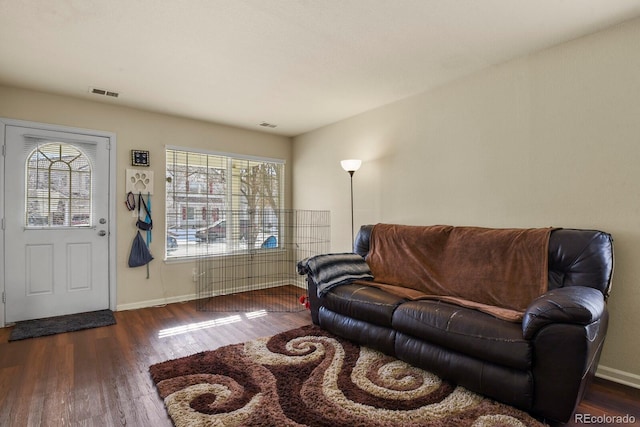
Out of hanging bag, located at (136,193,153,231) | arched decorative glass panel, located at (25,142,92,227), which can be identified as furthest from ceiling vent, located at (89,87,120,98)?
hanging bag, located at (136,193,153,231)

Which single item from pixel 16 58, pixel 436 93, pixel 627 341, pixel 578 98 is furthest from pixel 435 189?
pixel 16 58

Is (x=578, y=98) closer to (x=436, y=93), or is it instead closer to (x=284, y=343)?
(x=436, y=93)

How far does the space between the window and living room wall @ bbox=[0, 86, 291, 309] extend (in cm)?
13

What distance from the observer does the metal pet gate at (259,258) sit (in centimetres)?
427

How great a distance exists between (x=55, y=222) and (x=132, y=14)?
2.47 m

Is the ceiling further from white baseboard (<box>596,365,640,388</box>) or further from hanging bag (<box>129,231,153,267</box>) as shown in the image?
white baseboard (<box>596,365,640,388</box>)

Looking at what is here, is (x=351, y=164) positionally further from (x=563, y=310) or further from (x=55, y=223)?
(x=55, y=223)

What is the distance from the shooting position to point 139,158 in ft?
Answer: 12.8

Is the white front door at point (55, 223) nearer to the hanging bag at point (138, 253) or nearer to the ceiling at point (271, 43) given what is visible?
the hanging bag at point (138, 253)

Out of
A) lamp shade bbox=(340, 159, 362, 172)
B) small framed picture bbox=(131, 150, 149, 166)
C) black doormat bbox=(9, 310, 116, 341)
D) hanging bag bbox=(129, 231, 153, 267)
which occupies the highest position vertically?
small framed picture bbox=(131, 150, 149, 166)

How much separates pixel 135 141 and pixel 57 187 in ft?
2.98

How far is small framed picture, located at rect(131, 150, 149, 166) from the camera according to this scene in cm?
386

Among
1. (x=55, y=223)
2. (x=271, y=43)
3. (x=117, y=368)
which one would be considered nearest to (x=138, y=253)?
(x=55, y=223)

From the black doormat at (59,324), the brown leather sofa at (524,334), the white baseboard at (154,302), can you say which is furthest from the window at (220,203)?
the brown leather sofa at (524,334)
